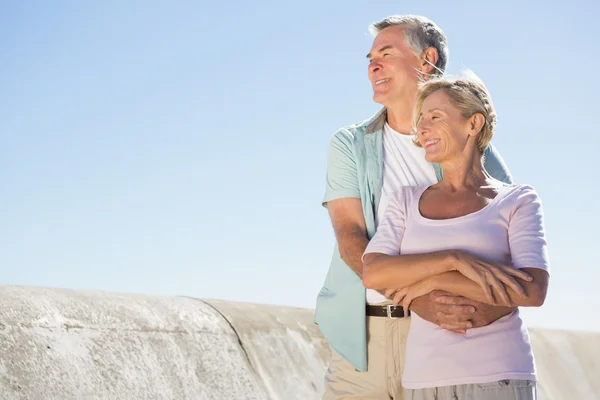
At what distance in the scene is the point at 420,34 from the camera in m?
2.77

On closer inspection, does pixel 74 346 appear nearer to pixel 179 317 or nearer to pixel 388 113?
pixel 179 317

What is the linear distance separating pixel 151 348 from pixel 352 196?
5.68 feet

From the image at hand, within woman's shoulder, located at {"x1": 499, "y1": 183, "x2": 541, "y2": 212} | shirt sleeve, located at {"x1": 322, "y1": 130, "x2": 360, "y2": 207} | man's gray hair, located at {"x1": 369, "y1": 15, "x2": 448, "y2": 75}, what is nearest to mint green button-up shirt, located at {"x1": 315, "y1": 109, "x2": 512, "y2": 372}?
shirt sleeve, located at {"x1": 322, "y1": 130, "x2": 360, "y2": 207}

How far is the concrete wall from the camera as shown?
11.8 ft

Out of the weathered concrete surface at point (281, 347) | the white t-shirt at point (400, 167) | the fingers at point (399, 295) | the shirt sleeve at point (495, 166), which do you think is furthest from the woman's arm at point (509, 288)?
the weathered concrete surface at point (281, 347)

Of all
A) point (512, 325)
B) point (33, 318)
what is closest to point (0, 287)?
point (33, 318)

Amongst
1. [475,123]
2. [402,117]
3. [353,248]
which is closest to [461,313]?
[475,123]

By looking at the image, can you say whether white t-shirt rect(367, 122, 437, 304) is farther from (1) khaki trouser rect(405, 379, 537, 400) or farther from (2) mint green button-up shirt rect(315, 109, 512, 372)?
(1) khaki trouser rect(405, 379, 537, 400)

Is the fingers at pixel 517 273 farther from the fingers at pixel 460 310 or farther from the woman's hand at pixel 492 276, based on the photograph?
the fingers at pixel 460 310

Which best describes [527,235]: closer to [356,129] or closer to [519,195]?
[519,195]

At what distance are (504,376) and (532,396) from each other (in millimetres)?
90

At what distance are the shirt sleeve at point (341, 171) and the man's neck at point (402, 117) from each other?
0.15 meters

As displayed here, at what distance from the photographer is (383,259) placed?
2057mm

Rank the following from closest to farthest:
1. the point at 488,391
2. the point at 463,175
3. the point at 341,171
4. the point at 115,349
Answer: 1. the point at 488,391
2. the point at 463,175
3. the point at 341,171
4. the point at 115,349
